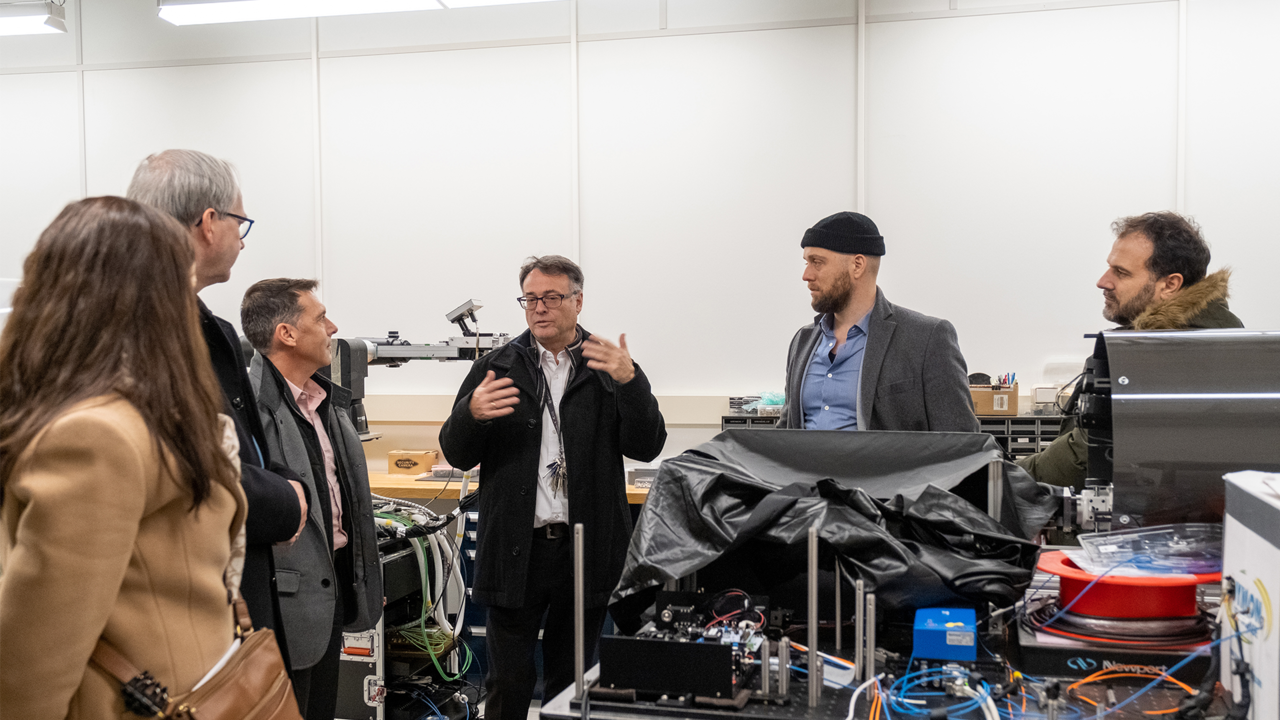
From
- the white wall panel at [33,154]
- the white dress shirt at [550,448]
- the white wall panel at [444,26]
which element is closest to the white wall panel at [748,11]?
the white wall panel at [444,26]

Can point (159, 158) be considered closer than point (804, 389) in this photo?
Yes

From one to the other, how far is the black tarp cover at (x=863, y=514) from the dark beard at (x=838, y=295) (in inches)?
32.6

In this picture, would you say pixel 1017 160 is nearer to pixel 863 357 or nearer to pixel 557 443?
pixel 863 357

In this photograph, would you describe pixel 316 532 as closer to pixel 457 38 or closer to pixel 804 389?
pixel 804 389

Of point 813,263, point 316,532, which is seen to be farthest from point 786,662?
point 813,263

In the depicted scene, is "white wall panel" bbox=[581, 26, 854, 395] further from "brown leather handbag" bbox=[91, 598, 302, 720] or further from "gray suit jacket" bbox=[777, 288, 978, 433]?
"brown leather handbag" bbox=[91, 598, 302, 720]

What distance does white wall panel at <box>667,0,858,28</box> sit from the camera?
14.4 feet

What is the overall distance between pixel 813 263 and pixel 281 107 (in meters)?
3.41

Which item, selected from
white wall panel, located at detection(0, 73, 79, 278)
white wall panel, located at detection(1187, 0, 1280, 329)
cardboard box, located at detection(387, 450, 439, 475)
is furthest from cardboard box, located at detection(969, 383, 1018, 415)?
white wall panel, located at detection(0, 73, 79, 278)

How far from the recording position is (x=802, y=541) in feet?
5.01

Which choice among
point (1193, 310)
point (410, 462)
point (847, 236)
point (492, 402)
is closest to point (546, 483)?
point (492, 402)

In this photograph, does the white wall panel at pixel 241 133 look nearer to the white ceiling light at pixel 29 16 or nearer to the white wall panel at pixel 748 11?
the white ceiling light at pixel 29 16

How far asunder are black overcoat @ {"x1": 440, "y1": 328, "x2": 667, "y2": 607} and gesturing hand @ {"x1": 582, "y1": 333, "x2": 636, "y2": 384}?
0.09m

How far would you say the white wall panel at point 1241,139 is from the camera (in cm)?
408
